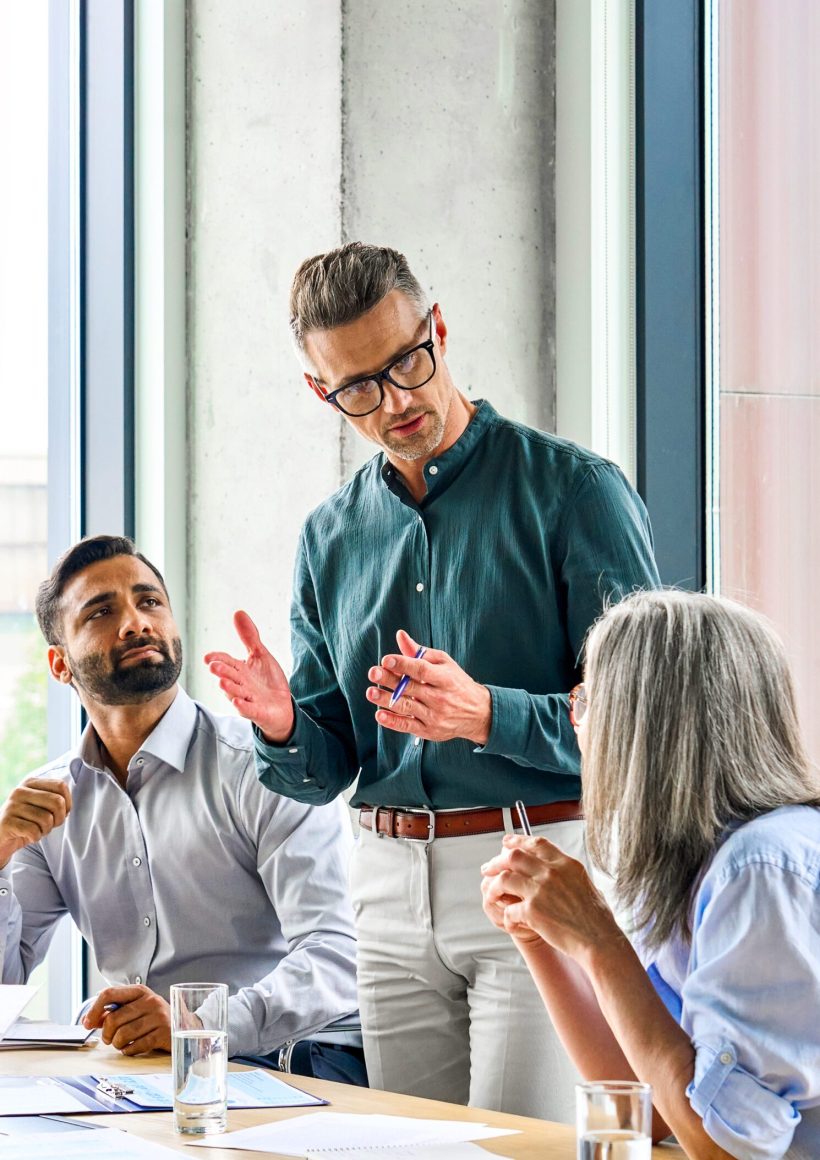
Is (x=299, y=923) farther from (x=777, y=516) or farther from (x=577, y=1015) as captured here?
(x=777, y=516)

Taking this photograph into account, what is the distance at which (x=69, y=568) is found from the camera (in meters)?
2.69

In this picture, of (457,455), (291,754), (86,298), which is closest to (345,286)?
(457,455)

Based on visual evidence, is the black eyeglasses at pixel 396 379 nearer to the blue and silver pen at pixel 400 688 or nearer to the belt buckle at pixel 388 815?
the blue and silver pen at pixel 400 688

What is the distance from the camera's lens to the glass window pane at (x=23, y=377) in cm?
363

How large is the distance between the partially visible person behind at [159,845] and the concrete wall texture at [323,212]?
2.03 ft

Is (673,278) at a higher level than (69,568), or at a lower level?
higher

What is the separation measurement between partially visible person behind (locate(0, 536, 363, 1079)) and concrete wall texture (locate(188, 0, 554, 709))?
62cm

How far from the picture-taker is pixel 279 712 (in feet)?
6.97

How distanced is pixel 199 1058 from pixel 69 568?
1335 mm

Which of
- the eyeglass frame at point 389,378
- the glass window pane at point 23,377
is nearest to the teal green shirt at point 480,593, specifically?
the eyeglass frame at point 389,378

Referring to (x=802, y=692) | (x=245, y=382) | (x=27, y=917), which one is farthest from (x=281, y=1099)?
(x=245, y=382)

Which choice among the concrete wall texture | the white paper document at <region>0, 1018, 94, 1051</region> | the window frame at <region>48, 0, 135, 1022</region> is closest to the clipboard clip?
the white paper document at <region>0, 1018, 94, 1051</region>

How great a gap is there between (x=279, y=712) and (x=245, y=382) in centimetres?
136

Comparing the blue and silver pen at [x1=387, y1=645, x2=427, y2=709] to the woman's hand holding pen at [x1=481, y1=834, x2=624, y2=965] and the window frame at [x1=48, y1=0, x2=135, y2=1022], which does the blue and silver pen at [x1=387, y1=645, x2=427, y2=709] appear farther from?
the window frame at [x1=48, y1=0, x2=135, y2=1022]
